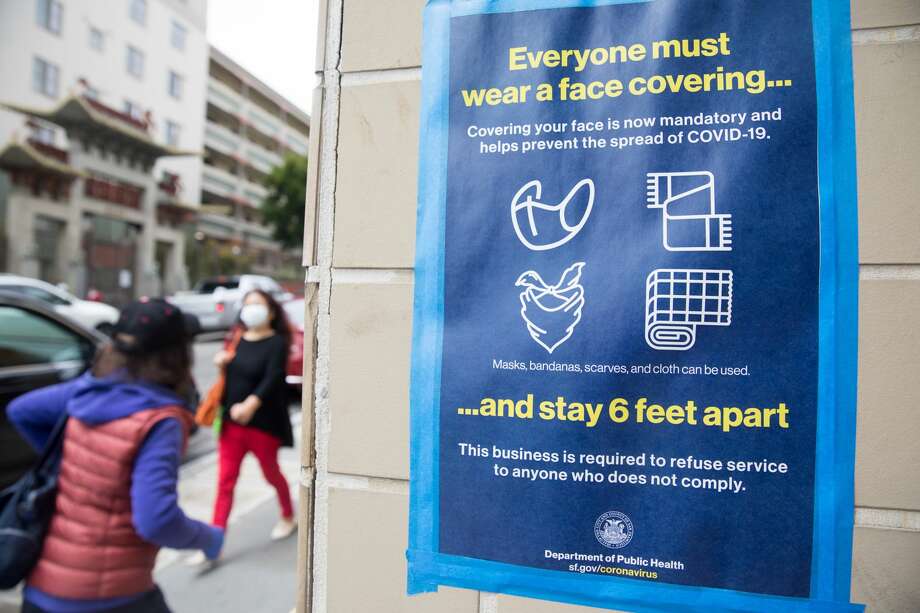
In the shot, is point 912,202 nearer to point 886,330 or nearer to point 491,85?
point 886,330

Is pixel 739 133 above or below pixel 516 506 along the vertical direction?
above

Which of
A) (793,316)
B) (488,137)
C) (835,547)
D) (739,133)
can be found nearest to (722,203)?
(739,133)

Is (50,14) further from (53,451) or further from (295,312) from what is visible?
(53,451)

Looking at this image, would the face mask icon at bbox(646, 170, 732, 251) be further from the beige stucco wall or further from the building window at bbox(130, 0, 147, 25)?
the building window at bbox(130, 0, 147, 25)

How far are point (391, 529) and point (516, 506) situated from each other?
1.03ft

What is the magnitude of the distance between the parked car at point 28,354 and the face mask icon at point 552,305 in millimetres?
3986

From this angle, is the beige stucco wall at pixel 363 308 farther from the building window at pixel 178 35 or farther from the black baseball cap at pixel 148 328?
the building window at pixel 178 35

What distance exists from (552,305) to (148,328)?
1.49 metres

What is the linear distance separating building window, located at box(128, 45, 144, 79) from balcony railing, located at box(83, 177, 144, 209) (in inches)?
229

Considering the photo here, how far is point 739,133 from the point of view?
1311 mm

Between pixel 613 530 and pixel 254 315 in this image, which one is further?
pixel 254 315

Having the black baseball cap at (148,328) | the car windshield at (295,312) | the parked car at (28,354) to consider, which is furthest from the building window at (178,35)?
the black baseball cap at (148,328)

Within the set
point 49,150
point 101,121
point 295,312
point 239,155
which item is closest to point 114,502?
point 295,312

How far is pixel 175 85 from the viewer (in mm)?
34062
